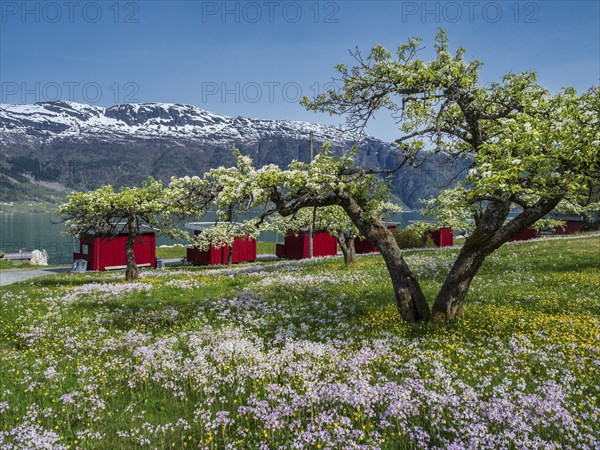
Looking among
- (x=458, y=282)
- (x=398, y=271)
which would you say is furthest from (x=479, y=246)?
(x=398, y=271)

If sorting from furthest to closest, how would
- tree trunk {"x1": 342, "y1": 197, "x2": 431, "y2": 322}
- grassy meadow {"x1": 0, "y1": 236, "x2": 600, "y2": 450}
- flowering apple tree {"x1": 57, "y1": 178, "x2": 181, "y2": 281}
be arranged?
flowering apple tree {"x1": 57, "y1": 178, "x2": 181, "y2": 281}, tree trunk {"x1": 342, "y1": 197, "x2": 431, "y2": 322}, grassy meadow {"x1": 0, "y1": 236, "x2": 600, "y2": 450}

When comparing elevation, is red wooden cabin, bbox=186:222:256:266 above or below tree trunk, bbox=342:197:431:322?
below

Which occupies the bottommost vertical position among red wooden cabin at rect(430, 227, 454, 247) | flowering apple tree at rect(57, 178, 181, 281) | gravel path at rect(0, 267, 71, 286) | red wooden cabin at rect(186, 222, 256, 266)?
gravel path at rect(0, 267, 71, 286)

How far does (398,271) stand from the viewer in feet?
45.7

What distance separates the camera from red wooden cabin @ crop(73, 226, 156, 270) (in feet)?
165

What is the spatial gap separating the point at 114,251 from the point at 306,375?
163 ft

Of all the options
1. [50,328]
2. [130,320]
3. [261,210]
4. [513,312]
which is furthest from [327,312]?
[50,328]

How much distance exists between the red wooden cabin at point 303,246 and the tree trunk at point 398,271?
145ft

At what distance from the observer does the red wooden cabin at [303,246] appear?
60191 mm

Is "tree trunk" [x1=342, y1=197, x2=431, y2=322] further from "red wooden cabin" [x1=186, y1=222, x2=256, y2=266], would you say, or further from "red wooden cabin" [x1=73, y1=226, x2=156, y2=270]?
"red wooden cabin" [x1=186, y1=222, x2=256, y2=266]

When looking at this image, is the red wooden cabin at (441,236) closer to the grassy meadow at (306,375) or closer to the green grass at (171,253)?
the green grass at (171,253)

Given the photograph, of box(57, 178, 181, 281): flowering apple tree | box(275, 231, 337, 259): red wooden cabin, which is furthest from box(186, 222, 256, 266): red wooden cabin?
box(57, 178, 181, 281): flowering apple tree

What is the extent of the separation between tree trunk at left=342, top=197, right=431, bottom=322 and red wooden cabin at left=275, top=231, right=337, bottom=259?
145ft

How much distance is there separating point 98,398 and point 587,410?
957 centimetres
